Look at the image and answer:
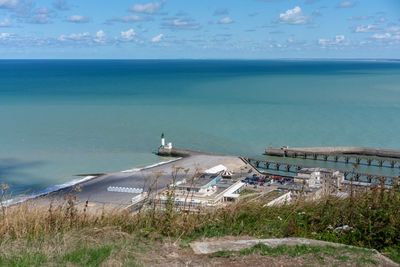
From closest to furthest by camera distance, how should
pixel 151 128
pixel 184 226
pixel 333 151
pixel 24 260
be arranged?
pixel 24 260, pixel 184 226, pixel 333 151, pixel 151 128

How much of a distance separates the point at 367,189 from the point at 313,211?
0.86 m

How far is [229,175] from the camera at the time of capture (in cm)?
3005

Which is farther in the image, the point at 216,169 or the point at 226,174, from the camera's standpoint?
the point at 216,169

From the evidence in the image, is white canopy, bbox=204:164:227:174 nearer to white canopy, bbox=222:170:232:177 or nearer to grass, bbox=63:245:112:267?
white canopy, bbox=222:170:232:177

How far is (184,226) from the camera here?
5871 mm

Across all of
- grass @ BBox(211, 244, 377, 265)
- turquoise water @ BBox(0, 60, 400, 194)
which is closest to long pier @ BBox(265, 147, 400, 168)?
turquoise water @ BBox(0, 60, 400, 194)

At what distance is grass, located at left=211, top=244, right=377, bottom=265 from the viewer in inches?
188

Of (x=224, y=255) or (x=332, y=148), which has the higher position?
(x=224, y=255)

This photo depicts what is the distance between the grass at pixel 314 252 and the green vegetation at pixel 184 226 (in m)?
0.03

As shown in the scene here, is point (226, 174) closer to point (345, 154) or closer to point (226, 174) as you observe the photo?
point (226, 174)

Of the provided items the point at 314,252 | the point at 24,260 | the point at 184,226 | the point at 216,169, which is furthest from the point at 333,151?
the point at 24,260

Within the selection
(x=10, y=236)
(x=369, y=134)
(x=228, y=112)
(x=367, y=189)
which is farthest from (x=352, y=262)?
(x=228, y=112)

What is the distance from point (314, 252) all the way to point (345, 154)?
37287 mm

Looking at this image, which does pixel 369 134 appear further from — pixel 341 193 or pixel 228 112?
pixel 341 193
